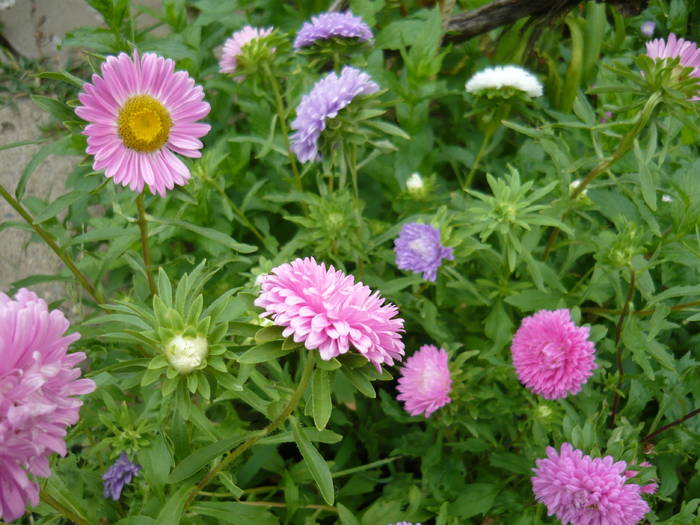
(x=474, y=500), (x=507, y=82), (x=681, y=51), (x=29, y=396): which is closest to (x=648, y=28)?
(x=507, y=82)

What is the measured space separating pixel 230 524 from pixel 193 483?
0.19 meters

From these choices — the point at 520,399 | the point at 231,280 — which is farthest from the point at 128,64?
the point at 520,399

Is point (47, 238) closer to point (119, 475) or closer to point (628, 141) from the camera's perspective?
point (119, 475)

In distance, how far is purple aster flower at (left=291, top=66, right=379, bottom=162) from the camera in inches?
46.7

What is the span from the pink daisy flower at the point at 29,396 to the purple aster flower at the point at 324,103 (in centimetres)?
66

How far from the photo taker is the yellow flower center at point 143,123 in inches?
42.4

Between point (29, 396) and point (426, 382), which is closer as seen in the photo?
point (29, 396)

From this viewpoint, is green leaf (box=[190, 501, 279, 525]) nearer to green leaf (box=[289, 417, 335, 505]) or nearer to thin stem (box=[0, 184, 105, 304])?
green leaf (box=[289, 417, 335, 505])

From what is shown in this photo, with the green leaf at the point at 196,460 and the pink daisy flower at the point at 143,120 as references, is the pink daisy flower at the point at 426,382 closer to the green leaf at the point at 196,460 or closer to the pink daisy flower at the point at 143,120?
the green leaf at the point at 196,460

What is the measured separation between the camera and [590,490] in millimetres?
1049

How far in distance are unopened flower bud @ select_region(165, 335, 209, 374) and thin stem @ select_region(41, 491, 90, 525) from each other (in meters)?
0.26

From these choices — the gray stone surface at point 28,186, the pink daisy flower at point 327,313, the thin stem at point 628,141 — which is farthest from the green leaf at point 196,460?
the gray stone surface at point 28,186

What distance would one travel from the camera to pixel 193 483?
980mm

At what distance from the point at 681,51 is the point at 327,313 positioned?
0.92 meters
